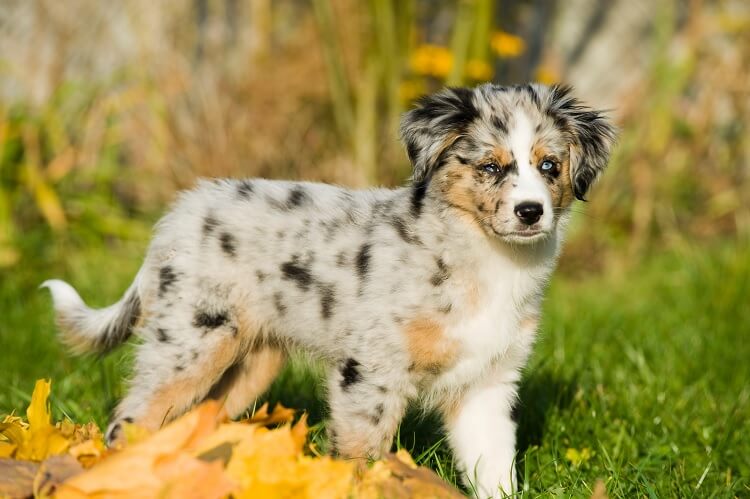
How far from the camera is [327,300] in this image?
3627mm

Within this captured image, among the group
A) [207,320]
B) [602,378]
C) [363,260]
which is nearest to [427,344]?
[363,260]

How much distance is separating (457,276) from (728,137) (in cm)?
691

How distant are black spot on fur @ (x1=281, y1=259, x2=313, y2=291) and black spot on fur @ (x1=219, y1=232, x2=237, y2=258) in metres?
0.20

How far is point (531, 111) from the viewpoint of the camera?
142 inches

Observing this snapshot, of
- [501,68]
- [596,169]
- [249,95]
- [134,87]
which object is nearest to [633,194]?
[501,68]

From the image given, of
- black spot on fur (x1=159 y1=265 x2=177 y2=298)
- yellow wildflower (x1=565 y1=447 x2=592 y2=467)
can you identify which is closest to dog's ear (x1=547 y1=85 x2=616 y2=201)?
yellow wildflower (x1=565 y1=447 x2=592 y2=467)

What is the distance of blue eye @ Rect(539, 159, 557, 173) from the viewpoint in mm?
3562

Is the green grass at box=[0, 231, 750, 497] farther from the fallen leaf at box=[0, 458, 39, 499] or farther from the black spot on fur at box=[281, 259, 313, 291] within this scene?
the fallen leaf at box=[0, 458, 39, 499]

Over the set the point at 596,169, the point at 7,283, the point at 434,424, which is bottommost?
the point at 7,283

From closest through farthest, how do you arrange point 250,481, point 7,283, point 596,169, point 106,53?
point 250,481, point 596,169, point 7,283, point 106,53

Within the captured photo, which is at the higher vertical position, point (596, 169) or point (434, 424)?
point (596, 169)

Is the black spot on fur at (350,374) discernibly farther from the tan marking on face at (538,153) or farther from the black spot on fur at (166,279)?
the tan marking on face at (538,153)

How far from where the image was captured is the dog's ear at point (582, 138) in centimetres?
370

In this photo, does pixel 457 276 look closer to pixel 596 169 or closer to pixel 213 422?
pixel 596 169
